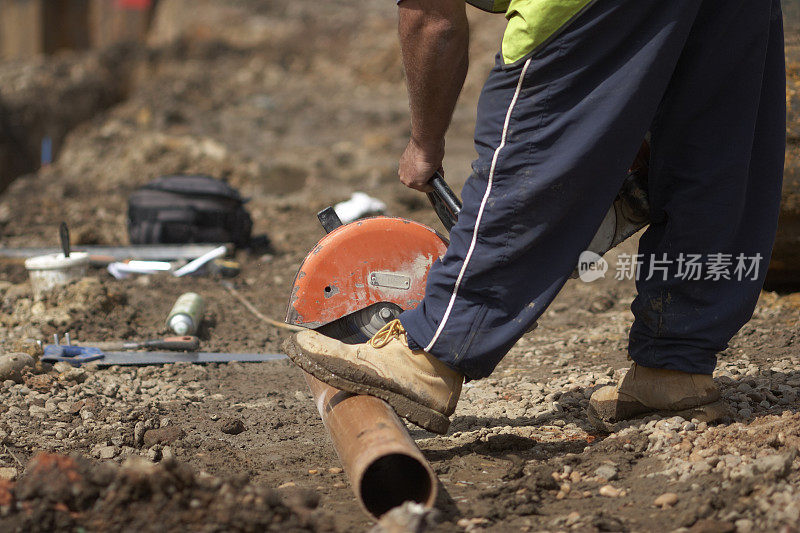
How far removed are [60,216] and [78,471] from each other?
5.63 metres

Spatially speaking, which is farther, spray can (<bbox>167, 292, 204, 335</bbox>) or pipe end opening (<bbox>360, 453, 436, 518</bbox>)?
spray can (<bbox>167, 292, 204, 335</bbox>)

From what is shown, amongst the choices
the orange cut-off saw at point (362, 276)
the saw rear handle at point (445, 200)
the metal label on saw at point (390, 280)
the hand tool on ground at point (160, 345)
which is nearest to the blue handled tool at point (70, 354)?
the hand tool on ground at point (160, 345)

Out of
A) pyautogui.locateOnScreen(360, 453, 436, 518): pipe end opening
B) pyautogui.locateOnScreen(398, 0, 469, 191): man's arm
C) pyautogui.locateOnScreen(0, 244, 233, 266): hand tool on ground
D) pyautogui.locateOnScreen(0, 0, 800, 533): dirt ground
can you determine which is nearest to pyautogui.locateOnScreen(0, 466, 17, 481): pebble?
pyautogui.locateOnScreen(0, 0, 800, 533): dirt ground

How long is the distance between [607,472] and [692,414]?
0.41m

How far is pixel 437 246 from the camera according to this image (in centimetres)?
269

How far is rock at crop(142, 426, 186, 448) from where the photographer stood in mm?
2596

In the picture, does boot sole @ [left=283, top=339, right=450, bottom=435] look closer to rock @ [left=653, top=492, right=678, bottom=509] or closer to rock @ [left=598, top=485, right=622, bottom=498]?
rock @ [left=598, top=485, right=622, bottom=498]

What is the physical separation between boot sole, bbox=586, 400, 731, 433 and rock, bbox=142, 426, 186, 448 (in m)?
1.32

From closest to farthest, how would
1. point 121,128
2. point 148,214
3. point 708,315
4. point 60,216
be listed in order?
point 708,315 < point 148,214 < point 60,216 < point 121,128

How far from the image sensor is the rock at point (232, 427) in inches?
108

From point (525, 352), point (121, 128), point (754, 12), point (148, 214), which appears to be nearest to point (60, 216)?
point (148, 214)

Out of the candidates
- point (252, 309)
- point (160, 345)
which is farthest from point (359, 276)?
point (252, 309)

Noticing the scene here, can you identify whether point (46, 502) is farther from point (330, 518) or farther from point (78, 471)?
point (330, 518)

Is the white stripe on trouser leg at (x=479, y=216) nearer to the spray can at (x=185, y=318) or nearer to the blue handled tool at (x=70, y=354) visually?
the blue handled tool at (x=70, y=354)
